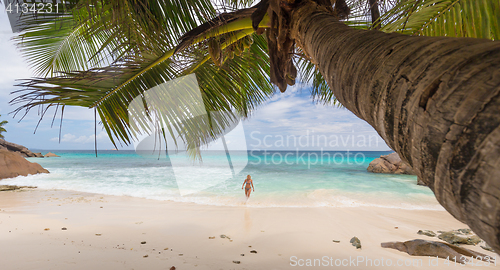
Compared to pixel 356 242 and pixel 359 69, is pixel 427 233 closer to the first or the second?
pixel 356 242

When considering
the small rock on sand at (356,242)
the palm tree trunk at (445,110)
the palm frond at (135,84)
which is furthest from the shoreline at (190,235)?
the palm tree trunk at (445,110)

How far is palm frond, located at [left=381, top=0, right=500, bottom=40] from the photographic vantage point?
4.58 ft

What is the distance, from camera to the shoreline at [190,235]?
132 inches

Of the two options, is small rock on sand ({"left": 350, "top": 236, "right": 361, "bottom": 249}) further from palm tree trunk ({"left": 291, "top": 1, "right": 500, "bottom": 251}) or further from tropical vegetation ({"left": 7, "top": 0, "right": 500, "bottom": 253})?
palm tree trunk ({"left": 291, "top": 1, "right": 500, "bottom": 251})

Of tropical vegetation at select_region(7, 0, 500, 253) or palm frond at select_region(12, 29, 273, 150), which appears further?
palm frond at select_region(12, 29, 273, 150)

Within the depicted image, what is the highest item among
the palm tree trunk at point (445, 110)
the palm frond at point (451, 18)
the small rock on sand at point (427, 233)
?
the palm frond at point (451, 18)

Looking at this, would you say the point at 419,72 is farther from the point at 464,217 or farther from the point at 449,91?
the point at 464,217

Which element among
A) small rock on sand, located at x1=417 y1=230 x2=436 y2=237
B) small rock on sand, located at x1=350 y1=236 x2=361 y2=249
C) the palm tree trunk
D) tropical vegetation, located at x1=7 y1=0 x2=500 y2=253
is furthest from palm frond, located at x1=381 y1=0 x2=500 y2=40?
small rock on sand, located at x1=417 y1=230 x2=436 y2=237

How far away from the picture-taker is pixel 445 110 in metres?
0.47

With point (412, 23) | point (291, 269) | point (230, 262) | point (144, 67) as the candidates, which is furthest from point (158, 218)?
point (412, 23)

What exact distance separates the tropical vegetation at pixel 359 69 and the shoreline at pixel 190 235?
78.9 inches

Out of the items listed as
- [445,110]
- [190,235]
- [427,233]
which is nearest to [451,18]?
[445,110]

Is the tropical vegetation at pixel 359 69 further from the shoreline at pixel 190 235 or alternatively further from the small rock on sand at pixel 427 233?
the small rock on sand at pixel 427 233

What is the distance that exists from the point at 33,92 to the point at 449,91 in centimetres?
274
